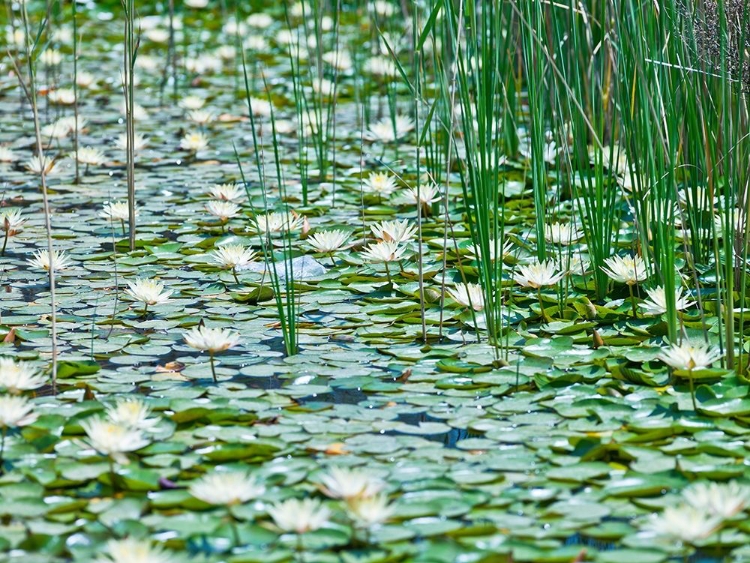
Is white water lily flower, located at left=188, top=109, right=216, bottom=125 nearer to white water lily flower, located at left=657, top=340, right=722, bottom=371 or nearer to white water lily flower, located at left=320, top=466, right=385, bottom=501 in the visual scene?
white water lily flower, located at left=657, top=340, right=722, bottom=371

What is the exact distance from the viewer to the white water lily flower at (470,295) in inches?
85.3

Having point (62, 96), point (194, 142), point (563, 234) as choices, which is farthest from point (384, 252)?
point (62, 96)

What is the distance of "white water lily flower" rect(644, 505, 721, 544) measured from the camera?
1.30 m

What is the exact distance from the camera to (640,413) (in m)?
1.78

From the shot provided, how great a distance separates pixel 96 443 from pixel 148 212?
65.4 inches

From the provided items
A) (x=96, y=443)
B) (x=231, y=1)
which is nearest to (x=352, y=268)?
(x=96, y=443)

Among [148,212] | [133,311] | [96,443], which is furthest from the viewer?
[148,212]

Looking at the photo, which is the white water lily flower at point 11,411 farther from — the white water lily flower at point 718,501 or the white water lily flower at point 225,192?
the white water lily flower at point 225,192

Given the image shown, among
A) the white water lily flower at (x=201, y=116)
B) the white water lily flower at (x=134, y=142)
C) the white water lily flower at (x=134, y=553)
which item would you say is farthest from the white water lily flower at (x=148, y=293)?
the white water lily flower at (x=201, y=116)

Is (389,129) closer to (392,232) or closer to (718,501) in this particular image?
(392,232)

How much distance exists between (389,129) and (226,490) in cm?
231

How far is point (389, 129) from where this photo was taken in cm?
356

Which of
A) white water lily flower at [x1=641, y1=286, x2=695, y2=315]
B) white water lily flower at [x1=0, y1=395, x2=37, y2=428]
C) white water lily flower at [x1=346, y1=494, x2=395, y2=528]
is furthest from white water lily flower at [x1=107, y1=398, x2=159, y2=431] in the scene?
white water lily flower at [x1=641, y1=286, x2=695, y2=315]

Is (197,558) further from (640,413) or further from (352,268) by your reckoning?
(352,268)
